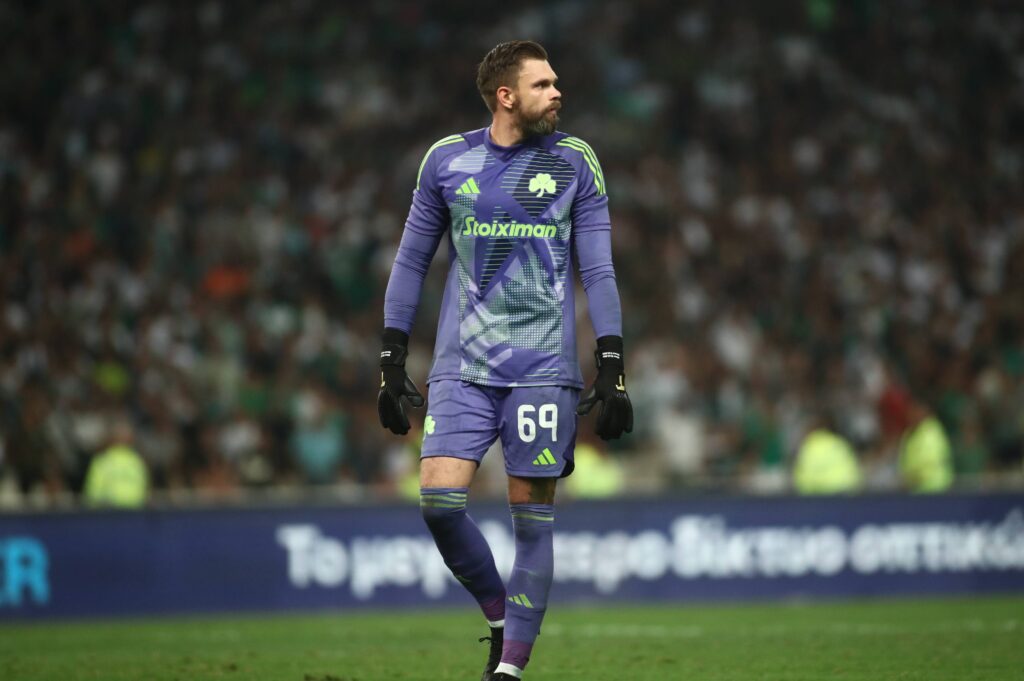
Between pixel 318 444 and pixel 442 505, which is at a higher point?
pixel 318 444

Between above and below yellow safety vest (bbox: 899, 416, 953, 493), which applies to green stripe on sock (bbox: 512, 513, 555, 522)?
below

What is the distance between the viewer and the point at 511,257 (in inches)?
252

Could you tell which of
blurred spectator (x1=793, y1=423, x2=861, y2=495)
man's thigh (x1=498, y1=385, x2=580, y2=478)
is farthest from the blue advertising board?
man's thigh (x1=498, y1=385, x2=580, y2=478)

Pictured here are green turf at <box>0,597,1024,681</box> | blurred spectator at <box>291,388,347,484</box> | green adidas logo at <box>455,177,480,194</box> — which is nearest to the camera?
green adidas logo at <box>455,177,480,194</box>

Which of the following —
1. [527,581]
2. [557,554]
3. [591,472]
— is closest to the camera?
[527,581]

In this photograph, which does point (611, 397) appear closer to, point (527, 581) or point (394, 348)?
point (527, 581)

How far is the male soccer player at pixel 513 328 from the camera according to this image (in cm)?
633

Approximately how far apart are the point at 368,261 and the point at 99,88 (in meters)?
4.07

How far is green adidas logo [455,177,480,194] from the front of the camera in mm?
6426

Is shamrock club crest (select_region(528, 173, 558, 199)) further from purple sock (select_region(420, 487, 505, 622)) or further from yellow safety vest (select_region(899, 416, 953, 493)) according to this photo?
yellow safety vest (select_region(899, 416, 953, 493))

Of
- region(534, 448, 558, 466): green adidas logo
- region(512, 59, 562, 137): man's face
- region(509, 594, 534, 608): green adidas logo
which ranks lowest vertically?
region(509, 594, 534, 608): green adidas logo

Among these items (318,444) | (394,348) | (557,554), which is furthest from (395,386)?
(318,444)

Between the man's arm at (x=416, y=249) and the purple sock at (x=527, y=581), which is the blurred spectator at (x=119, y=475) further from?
the purple sock at (x=527, y=581)

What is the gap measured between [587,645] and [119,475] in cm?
698
